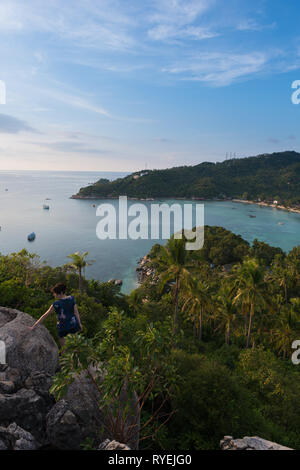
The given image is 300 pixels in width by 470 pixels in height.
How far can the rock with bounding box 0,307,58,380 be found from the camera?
22.8 ft

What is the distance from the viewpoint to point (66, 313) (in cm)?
676

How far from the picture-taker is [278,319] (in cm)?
2966

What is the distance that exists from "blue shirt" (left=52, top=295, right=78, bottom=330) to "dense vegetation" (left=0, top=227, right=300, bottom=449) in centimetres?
78

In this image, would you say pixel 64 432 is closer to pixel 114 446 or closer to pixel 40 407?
pixel 40 407

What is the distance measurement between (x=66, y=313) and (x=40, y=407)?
213cm

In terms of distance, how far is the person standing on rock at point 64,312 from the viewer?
664 centimetres

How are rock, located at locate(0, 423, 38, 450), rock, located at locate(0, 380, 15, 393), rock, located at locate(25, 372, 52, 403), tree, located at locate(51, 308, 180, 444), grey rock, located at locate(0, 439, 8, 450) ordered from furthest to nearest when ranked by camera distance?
rock, located at locate(25, 372, 52, 403) → rock, located at locate(0, 380, 15, 393) → rock, located at locate(0, 423, 38, 450) → grey rock, located at locate(0, 439, 8, 450) → tree, located at locate(51, 308, 180, 444)

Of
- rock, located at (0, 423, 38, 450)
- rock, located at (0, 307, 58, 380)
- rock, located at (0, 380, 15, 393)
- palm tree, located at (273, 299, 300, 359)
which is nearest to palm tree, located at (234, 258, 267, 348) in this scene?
palm tree, located at (273, 299, 300, 359)

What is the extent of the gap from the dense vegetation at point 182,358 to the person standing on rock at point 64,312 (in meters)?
0.74

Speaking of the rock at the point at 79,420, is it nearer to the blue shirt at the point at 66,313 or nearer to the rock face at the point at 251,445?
the blue shirt at the point at 66,313

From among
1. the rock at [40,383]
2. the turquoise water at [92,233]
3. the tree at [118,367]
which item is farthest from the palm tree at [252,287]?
the turquoise water at [92,233]

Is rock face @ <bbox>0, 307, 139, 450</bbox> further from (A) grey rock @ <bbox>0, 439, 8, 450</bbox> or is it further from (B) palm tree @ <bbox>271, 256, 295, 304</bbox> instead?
(B) palm tree @ <bbox>271, 256, 295, 304</bbox>
